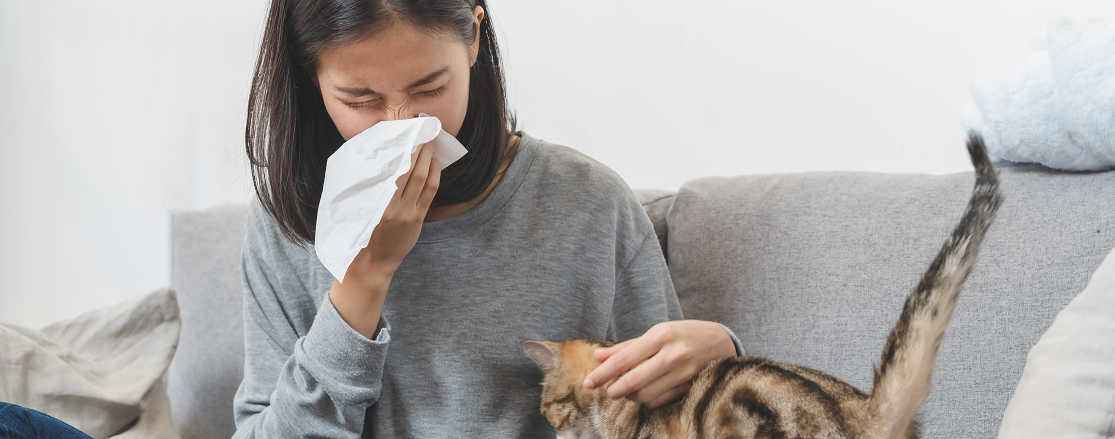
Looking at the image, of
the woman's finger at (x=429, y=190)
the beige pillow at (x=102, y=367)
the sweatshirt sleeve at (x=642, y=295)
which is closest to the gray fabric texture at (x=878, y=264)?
the sweatshirt sleeve at (x=642, y=295)

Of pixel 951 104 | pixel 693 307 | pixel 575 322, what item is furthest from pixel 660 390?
pixel 951 104

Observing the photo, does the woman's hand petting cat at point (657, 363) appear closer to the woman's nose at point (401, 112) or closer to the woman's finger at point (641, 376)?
the woman's finger at point (641, 376)

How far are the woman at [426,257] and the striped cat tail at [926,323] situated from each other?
20 cm

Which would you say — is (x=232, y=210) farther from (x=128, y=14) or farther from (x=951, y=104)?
(x=951, y=104)

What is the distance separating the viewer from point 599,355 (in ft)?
2.15

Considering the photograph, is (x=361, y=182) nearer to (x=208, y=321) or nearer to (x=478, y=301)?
(x=478, y=301)

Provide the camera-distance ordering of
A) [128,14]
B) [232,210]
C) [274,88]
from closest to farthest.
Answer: [274,88] → [232,210] → [128,14]

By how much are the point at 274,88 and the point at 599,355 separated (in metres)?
0.50

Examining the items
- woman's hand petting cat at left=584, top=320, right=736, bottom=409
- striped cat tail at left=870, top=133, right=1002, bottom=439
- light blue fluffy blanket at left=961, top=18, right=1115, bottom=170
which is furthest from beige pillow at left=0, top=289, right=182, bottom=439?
light blue fluffy blanket at left=961, top=18, right=1115, bottom=170

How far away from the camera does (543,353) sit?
80cm

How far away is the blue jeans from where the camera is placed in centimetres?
64

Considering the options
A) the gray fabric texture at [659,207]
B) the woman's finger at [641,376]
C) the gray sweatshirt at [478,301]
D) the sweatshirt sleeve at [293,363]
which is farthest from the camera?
the gray fabric texture at [659,207]

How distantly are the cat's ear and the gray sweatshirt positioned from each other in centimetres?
5

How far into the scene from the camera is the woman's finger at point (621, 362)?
0.63 m
